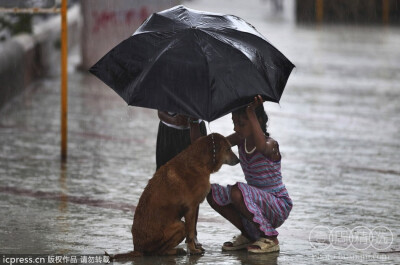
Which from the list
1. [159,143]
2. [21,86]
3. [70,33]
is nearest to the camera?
[159,143]

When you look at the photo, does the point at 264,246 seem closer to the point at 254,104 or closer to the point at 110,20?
the point at 254,104

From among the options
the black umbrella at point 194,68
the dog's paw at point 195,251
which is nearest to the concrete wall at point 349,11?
the black umbrella at point 194,68

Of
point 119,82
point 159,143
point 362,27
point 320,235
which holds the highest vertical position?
point 119,82

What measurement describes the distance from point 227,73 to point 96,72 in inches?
35.1

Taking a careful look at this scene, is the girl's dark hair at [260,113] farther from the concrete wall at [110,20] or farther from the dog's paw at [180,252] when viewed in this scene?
the concrete wall at [110,20]

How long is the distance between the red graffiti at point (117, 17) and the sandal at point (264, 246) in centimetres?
917

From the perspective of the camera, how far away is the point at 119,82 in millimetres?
5930

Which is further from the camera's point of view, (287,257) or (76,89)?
(76,89)

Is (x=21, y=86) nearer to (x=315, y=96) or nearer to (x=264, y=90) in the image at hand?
(x=315, y=96)

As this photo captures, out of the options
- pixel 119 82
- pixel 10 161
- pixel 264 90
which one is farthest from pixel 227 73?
pixel 10 161

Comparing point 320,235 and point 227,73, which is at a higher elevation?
point 227,73

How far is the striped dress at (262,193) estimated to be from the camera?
606 centimetres

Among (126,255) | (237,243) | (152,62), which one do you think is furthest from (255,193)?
(152,62)

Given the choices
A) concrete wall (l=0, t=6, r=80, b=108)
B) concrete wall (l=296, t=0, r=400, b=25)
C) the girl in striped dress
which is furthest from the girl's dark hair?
concrete wall (l=296, t=0, r=400, b=25)
